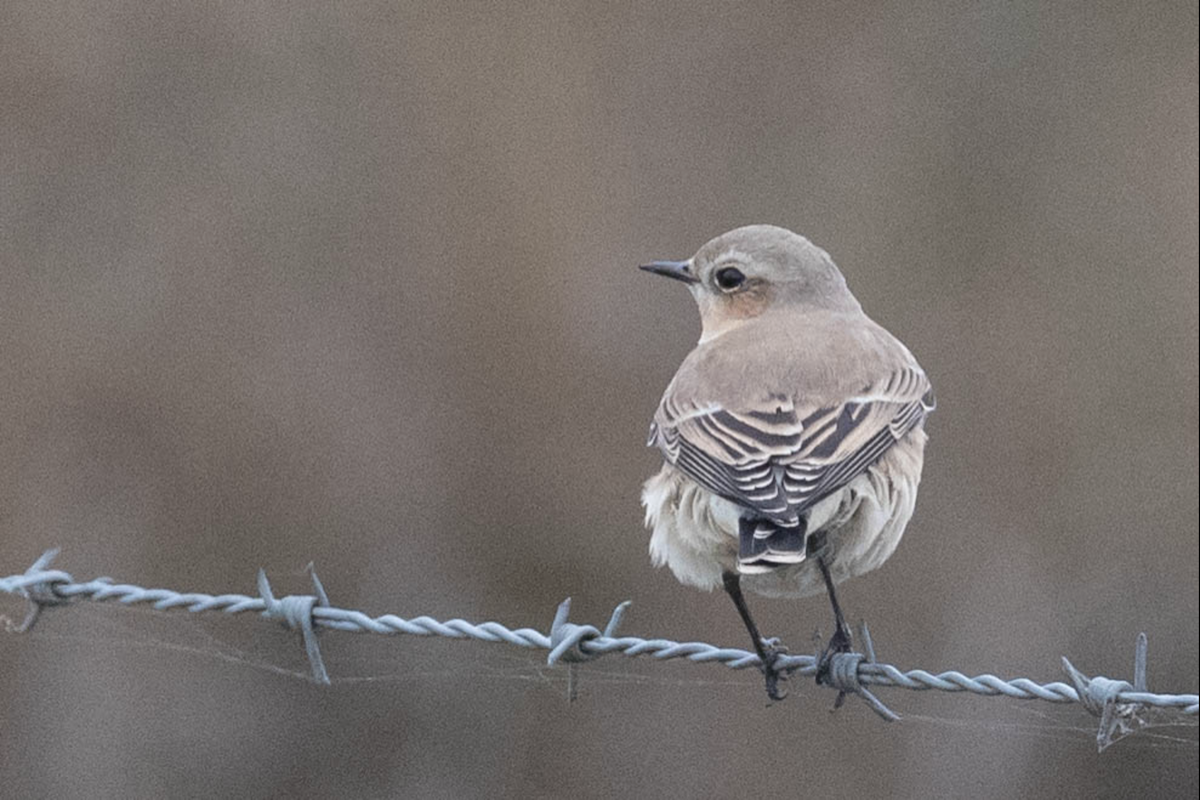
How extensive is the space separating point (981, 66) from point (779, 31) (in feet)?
3.82

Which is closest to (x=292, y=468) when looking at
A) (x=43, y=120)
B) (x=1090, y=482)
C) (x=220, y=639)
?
Result: (x=220, y=639)

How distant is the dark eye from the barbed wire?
141 cm

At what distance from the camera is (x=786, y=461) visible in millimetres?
4246

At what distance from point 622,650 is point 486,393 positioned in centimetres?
466

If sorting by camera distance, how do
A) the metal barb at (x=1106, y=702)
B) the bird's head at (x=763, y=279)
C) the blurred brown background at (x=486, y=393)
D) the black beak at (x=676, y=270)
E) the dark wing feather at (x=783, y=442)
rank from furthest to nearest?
the blurred brown background at (x=486, y=393), the black beak at (x=676, y=270), the bird's head at (x=763, y=279), the dark wing feather at (x=783, y=442), the metal barb at (x=1106, y=702)

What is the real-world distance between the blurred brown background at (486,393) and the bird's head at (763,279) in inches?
115

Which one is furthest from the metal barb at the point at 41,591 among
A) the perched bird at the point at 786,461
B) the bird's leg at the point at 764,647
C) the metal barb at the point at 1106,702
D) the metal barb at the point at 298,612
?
the metal barb at the point at 1106,702

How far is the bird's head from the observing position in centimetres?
555

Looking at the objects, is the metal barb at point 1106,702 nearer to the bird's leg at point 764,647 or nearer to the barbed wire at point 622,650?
the barbed wire at point 622,650

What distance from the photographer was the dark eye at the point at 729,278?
18.3 feet

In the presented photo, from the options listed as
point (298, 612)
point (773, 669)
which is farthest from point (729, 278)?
point (298, 612)

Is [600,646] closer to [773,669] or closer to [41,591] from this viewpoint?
[773,669]

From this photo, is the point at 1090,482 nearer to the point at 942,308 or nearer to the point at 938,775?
the point at 942,308

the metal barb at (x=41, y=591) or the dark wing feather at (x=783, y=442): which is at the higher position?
the dark wing feather at (x=783, y=442)
